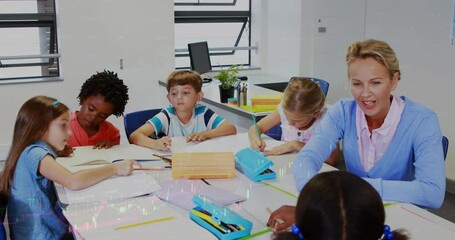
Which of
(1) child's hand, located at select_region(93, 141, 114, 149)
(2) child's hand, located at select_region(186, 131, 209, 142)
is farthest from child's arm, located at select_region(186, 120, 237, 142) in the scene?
(1) child's hand, located at select_region(93, 141, 114, 149)

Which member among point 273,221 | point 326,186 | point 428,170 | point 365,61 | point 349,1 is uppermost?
point 349,1

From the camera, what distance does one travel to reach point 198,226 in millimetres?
1581

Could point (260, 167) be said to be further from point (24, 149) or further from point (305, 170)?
point (24, 149)

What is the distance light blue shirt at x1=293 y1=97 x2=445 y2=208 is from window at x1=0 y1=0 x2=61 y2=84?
346 cm

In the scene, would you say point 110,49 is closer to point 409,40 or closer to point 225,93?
point 225,93

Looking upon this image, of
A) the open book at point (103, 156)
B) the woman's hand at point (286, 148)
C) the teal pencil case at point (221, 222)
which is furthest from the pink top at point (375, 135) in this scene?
the open book at point (103, 156)

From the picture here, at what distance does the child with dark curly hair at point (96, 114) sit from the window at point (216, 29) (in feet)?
8.26

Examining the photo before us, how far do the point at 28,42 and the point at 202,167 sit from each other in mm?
3522

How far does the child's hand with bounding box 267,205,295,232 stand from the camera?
156 centimetres

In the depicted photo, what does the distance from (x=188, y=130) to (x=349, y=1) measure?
117 inches

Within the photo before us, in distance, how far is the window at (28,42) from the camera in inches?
187

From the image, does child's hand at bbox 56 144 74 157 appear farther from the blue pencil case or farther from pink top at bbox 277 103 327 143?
pink top at bbox 277 103 327 143

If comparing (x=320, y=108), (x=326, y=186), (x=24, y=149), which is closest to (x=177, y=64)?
(x=320, y=108)

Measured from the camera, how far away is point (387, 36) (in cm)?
473
